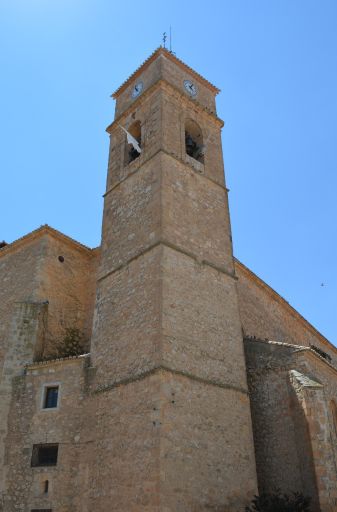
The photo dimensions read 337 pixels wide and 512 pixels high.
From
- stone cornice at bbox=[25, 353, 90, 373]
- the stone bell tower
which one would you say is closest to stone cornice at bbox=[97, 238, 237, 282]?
the stone bell tower

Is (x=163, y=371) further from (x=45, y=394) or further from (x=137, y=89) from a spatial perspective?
(x=137, y=89)

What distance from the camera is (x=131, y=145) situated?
16641mm

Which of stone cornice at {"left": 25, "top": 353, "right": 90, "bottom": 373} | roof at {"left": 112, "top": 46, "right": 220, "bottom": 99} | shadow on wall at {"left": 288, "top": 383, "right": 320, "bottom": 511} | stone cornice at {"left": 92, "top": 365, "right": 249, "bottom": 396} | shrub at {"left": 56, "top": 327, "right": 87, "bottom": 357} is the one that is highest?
roof at {"left": 112, "top": 46, "right": 220, "bottom": 99}

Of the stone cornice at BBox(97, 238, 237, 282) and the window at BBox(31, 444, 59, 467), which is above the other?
the stone cornice at BBox(97, 238, 237, 282)

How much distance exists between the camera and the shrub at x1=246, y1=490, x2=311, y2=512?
9.89m

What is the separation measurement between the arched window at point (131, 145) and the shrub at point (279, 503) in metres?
10.7

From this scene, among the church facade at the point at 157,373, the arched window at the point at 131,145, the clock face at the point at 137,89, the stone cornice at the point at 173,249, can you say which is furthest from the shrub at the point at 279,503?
the clock face at the point at 137,89

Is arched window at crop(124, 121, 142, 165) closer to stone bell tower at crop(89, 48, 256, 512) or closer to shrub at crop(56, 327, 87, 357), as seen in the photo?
stone bell tower at crop(89, 48, 256, 512)

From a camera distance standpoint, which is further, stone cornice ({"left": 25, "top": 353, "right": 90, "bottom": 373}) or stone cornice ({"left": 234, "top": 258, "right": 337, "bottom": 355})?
stone cornice ({"left": 234, "top": 258, "right": 337, "bottom": 355})

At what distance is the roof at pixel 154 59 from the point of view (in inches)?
688

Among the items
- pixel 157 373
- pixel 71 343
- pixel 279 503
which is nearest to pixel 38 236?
pixel 71 343

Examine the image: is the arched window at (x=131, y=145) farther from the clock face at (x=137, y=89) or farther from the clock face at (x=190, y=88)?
the clock face at (x=190, y=88)

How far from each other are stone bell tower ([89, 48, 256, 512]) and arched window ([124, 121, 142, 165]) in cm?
4

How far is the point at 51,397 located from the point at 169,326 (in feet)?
12.7
